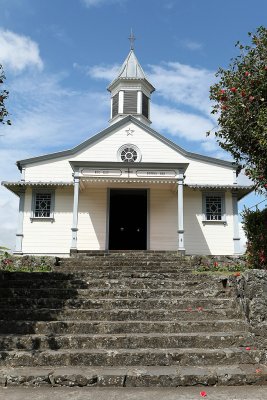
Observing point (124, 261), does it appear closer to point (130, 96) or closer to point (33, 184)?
point (33, 184)

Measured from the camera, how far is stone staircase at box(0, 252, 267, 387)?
4895 mm

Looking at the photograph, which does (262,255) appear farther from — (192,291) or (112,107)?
(112,107)

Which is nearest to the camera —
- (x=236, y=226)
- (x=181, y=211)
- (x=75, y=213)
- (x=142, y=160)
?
(x=75, y=213)

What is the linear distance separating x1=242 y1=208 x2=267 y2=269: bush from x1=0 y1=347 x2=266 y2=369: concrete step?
2046mm

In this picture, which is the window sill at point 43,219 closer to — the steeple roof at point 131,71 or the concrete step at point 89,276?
the concrete step at point 89,276

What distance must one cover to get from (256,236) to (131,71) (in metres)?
14.9

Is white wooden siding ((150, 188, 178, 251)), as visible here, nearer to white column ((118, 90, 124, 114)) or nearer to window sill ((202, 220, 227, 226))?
window sill ((202, 220, 227, 226))

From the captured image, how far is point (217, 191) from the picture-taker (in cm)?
1526

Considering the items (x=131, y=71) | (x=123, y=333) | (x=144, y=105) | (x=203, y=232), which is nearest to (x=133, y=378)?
(x=123, y=333)

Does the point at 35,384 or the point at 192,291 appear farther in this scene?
the point at 192,291

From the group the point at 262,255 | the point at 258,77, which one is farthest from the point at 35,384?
the point at 258,77

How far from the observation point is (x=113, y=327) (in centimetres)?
620

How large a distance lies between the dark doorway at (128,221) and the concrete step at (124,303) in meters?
8.51

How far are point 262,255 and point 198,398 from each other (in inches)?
130
